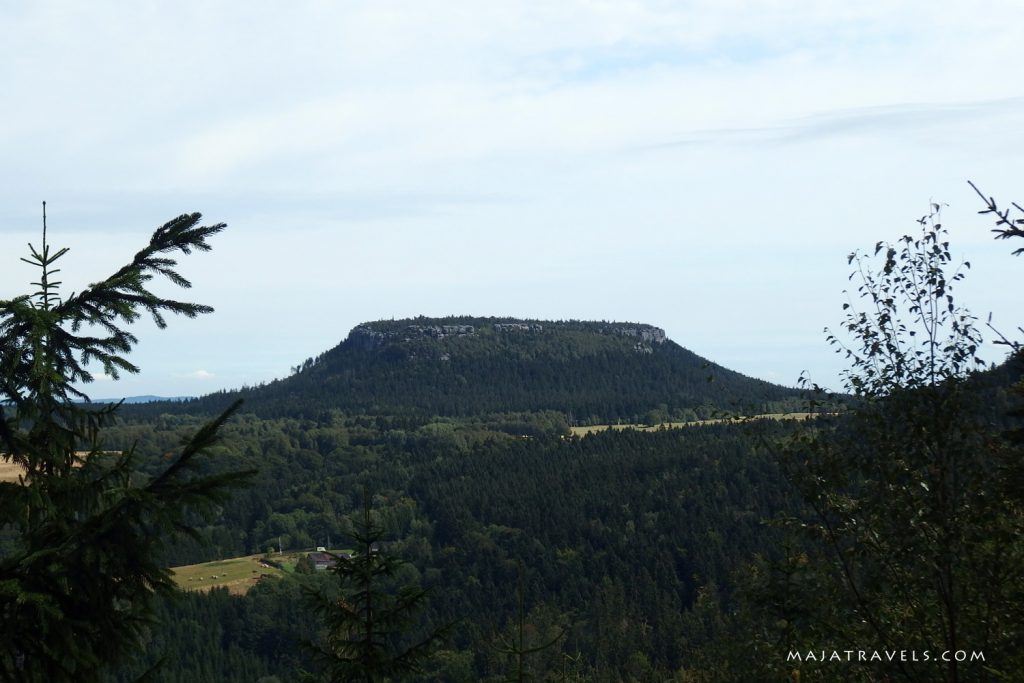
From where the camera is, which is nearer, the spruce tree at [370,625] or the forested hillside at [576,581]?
the spruce tree at [370,625]

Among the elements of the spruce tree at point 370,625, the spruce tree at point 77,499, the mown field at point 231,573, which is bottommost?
the mown field at point 231,573

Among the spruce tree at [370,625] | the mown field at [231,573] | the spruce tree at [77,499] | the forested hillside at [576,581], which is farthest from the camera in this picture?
the mown field at [231,573]

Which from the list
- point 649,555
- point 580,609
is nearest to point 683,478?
point 649,555

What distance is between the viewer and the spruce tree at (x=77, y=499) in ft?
34.5

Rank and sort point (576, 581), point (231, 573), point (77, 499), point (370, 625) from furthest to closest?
point (231, 573) → point (576, 581) → point (370, 625) → point (77, 499)

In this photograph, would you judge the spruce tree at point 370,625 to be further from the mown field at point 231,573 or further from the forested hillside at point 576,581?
the mown field at point 231,573

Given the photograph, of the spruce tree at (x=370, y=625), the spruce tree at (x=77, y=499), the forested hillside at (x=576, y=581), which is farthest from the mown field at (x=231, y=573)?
the spruce tree at (x=77, y=499)

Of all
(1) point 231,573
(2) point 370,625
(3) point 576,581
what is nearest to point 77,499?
(2) point 370,625

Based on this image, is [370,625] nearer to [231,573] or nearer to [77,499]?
[77,499]

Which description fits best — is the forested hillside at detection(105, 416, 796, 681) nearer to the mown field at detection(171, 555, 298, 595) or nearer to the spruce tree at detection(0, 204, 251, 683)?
the mown field at detection(171, 555, 298, 595)

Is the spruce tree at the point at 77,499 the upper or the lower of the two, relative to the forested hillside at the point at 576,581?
upper

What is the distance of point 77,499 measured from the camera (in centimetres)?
1194

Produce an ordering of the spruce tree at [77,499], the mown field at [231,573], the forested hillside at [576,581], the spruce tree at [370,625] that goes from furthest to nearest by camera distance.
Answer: the mown field at [231,573]
the forested hillside at [576,581]
the spruce tree at [370,625]
the spruce tree at [77,499]

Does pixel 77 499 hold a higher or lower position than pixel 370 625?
higher
